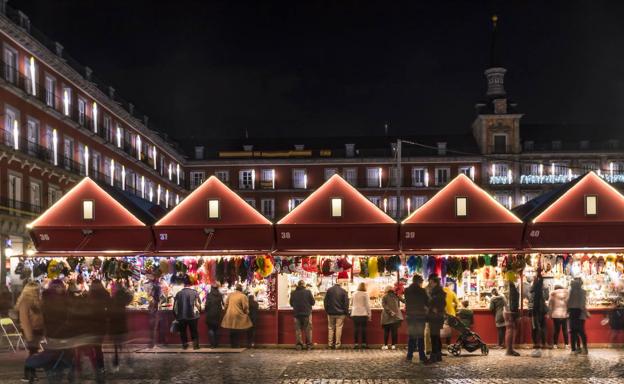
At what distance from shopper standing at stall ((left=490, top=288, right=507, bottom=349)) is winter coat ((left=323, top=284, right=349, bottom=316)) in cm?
344

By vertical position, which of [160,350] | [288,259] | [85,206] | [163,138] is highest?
[163,138]

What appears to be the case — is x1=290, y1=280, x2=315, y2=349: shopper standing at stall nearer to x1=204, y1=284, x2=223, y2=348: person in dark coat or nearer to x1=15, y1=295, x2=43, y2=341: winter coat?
x1=204, y1=284, x2=223, y2=348: person in dark coat

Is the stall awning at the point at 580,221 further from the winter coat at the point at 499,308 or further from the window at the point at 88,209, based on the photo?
the window at the point at 88,209

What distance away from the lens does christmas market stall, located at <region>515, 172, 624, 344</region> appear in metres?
20.4

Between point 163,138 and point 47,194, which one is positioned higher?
point 163,138

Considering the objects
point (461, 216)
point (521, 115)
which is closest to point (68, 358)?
point (461, 216)

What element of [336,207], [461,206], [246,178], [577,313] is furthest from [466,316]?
[246,178]

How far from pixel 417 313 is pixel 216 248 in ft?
21.6

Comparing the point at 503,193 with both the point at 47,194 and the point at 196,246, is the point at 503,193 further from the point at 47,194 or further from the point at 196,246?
the point at 196,246

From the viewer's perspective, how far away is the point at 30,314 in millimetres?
14094

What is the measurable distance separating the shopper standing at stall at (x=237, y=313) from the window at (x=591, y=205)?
29.0 feet

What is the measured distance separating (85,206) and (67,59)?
93.8 ft

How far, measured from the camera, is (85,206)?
21422 millimetres

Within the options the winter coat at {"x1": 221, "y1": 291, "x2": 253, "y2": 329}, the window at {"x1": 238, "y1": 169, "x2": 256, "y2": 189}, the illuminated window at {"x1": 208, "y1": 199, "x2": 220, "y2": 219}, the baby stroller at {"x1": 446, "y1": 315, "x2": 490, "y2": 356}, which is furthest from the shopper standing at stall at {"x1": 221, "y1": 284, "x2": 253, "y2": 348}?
the window at {"x1": 238, "y1": 169, "x2": 256, "y2": 189}
